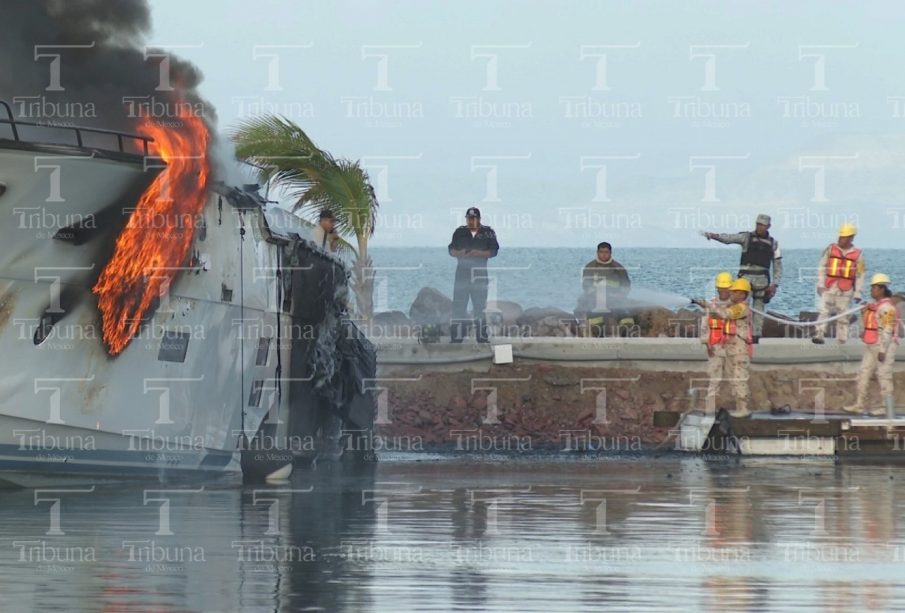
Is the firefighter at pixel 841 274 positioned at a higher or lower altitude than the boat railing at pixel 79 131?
lower

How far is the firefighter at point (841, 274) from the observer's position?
27.8m

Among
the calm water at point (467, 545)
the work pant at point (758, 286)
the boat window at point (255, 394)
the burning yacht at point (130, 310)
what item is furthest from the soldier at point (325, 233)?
the work pant at point (758, 286)

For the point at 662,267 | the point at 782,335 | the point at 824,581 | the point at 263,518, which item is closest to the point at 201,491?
the point at 263,518

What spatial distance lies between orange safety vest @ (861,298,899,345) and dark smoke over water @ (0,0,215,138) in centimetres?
993

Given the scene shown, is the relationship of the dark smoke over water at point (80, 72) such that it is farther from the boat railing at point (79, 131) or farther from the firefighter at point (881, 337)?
the firefighter at point (881, 337)

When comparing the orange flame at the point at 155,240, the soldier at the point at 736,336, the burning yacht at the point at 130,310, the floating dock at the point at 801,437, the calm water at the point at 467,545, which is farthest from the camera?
the soldier at the point at 736,336

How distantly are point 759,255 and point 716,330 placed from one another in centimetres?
439

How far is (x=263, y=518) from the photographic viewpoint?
16.9m

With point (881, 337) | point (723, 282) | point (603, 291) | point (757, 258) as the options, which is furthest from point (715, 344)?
point (603, 291)

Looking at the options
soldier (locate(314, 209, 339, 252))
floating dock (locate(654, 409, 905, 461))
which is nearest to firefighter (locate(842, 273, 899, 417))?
floating dock (locate(654, 409, 905, 461))

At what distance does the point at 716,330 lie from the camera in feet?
86.0

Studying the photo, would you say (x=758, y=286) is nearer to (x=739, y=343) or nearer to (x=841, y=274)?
(x=841, y=274)

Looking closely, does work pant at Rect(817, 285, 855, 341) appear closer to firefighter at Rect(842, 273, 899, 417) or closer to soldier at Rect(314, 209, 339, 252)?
firefighter at Rect(842, 273, 899, 417)

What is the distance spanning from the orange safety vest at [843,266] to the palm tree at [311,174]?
984cm
